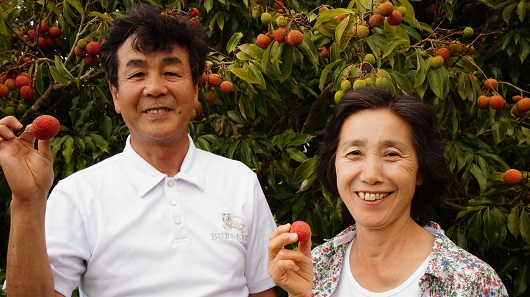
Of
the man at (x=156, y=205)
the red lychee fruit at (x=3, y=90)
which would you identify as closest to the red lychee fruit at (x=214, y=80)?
the man at (x=156, y=205)

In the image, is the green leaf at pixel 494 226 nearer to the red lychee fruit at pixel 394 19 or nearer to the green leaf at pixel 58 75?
the red lychee fruit at pixel 394 19

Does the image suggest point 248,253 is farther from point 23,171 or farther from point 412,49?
point 412,49

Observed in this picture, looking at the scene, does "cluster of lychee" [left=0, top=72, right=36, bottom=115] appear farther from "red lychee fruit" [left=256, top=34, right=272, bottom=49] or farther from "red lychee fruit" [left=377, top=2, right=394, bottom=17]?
"red lychee fruit" [left=377, top=2, right=394, bottom=17]

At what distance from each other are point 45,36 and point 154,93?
5.33 ft

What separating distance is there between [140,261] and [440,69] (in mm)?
1487

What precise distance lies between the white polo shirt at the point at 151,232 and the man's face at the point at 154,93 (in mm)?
147

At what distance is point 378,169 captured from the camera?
2420mm

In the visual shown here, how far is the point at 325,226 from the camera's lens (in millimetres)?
3441

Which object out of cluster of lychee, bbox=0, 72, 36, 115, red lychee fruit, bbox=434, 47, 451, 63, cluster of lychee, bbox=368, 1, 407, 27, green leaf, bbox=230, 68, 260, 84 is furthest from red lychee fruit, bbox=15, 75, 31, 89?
red lychee fruit, bbox=434, 47, 451, 63

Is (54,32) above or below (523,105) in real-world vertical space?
above

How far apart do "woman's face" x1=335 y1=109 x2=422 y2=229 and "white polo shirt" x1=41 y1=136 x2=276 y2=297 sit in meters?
0.44

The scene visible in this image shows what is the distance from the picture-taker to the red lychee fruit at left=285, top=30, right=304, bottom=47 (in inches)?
125

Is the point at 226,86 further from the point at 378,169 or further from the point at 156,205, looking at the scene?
the point at 378,169

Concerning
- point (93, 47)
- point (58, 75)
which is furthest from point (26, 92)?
point (93, 47)
